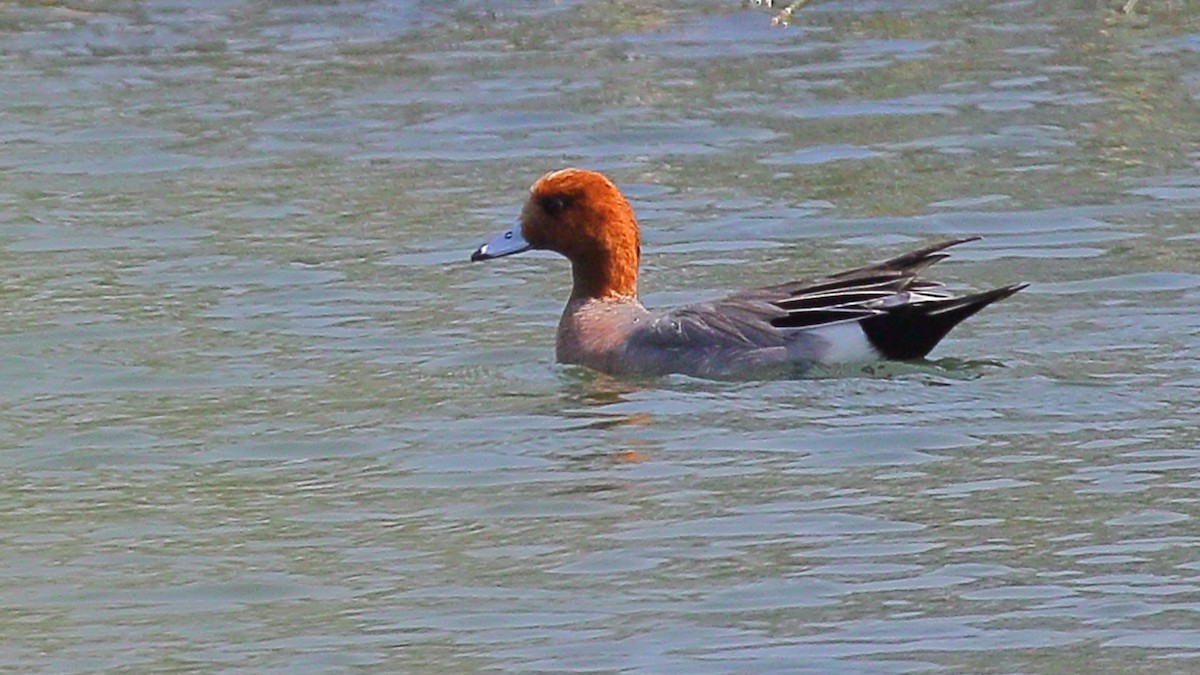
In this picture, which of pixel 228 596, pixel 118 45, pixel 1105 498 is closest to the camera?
pixel 228 596

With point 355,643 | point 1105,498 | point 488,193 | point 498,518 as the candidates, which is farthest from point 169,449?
point 488,193

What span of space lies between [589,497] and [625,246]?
250 centimetres

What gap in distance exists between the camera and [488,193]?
1292 cm

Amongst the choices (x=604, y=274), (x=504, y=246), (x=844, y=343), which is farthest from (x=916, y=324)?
(x=504, y=246)

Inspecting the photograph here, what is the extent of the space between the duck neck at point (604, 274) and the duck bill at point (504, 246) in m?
0.22

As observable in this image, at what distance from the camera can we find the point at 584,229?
10.5 m

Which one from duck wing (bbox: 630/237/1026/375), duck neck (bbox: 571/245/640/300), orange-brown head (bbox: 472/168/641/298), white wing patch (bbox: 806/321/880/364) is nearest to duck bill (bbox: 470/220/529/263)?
orange-brown head (bbox: 472/168/641/298)

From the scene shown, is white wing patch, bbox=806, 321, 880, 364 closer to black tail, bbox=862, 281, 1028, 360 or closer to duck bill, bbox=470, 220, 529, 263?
black tail, bbox=862, 281, 1028, 360

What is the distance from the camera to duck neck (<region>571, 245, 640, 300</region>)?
34.5 ft

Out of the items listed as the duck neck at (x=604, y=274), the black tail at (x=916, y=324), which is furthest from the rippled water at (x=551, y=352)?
the duck neck at (x=604, y=274)

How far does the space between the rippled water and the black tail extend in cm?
9

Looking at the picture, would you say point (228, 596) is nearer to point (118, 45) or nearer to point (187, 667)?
point (187, 667)

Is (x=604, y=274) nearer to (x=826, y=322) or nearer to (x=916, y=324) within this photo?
(x=826, y=322)

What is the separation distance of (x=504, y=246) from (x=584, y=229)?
29 centimetres
